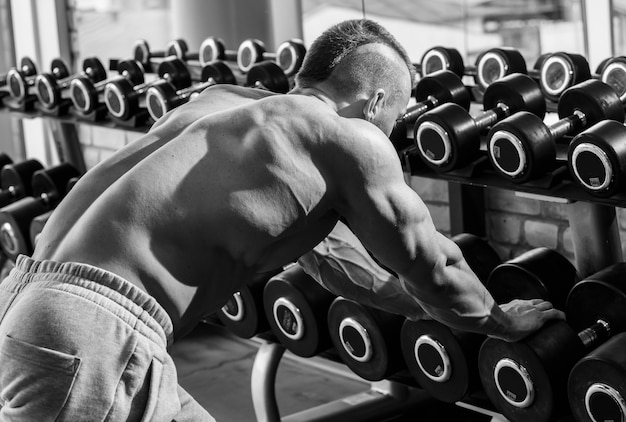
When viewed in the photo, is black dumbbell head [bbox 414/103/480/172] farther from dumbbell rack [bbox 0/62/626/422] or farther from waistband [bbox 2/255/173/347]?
waistband [bbox 2/255/173/347]

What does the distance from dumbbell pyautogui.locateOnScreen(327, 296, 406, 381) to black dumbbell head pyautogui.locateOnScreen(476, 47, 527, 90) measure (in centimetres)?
64

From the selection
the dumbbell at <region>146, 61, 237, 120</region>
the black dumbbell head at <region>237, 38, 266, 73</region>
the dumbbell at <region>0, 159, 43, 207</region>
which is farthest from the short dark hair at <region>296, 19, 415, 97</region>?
the dumbbell at <region>0, 159, 43, 207</region>

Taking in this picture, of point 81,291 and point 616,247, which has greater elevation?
point 81,291

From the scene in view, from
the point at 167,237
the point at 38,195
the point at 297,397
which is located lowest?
the point at 297,397

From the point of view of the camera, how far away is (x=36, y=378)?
1.24 m

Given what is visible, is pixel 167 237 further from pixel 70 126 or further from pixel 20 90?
pixel 70 126

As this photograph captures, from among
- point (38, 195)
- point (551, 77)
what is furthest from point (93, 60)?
point (551, 77)

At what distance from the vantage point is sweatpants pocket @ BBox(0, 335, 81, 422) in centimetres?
123

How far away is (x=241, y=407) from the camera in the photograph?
107 inches

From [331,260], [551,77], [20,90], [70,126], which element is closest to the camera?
[331,260]

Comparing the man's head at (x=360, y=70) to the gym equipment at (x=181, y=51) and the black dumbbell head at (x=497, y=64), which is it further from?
the gym equipment at (x=181, y=51)

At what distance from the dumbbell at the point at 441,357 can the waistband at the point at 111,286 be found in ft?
2.22

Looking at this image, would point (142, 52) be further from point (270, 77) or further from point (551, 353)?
point (551, 353)

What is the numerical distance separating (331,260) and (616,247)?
0.60 meters
